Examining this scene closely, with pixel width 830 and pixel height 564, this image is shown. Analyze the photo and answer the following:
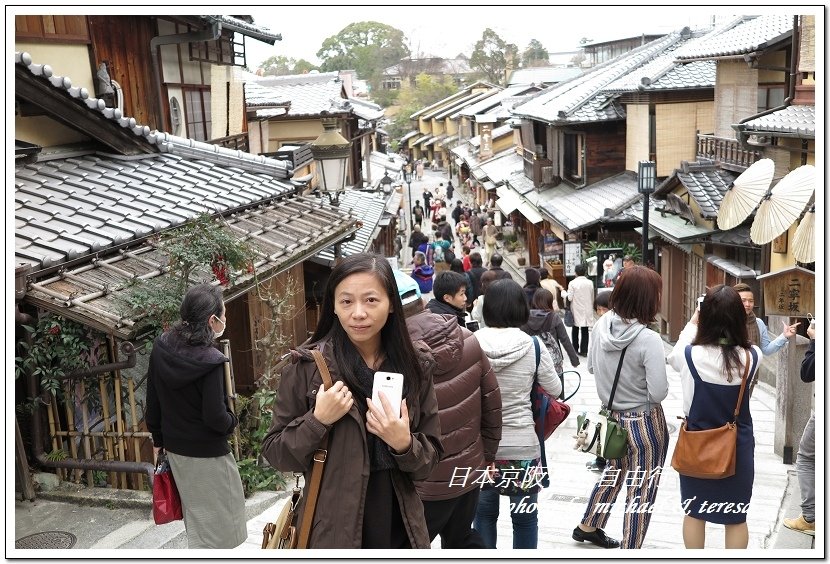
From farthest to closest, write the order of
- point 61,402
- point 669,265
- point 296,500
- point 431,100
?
point 431,100 < point 669,265 < point 61,402 < point 296,500

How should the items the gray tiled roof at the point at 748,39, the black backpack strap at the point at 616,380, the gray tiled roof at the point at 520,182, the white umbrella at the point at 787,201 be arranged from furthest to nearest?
the gray tiled roof at the point at 520,182 < the gray tiled roof at the point at 748,39 < the white umbrella at the point at 787,201 < the black backpack strap at the point at 616,380

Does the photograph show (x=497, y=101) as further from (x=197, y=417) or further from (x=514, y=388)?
(x=197, y=417)

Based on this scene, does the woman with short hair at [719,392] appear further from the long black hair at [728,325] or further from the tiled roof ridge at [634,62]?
the tiled roof ridge at [634,62]

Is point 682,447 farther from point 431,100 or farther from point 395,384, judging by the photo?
point 431,100

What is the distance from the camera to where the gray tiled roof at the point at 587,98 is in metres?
22.0

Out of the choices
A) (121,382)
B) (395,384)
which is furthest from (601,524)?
(121,382)

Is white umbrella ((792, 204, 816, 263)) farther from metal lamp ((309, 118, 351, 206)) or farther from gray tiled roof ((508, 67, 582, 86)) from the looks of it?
gray tiled roof ((508, 67, 582, 86))

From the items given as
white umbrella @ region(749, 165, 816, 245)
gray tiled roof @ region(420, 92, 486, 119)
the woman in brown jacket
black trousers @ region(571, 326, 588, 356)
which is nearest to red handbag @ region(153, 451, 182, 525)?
the woman in brown jacket

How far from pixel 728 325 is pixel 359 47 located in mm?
69661

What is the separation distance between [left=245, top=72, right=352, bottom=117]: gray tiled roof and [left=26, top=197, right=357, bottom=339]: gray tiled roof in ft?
42.2

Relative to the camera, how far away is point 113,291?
5469mm

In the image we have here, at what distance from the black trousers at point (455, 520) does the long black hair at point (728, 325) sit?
151 centimetres

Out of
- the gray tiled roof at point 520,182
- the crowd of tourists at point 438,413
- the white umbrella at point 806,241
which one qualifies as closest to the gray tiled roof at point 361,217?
the gray tiled roof at point 520,182

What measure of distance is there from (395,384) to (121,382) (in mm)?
3752
